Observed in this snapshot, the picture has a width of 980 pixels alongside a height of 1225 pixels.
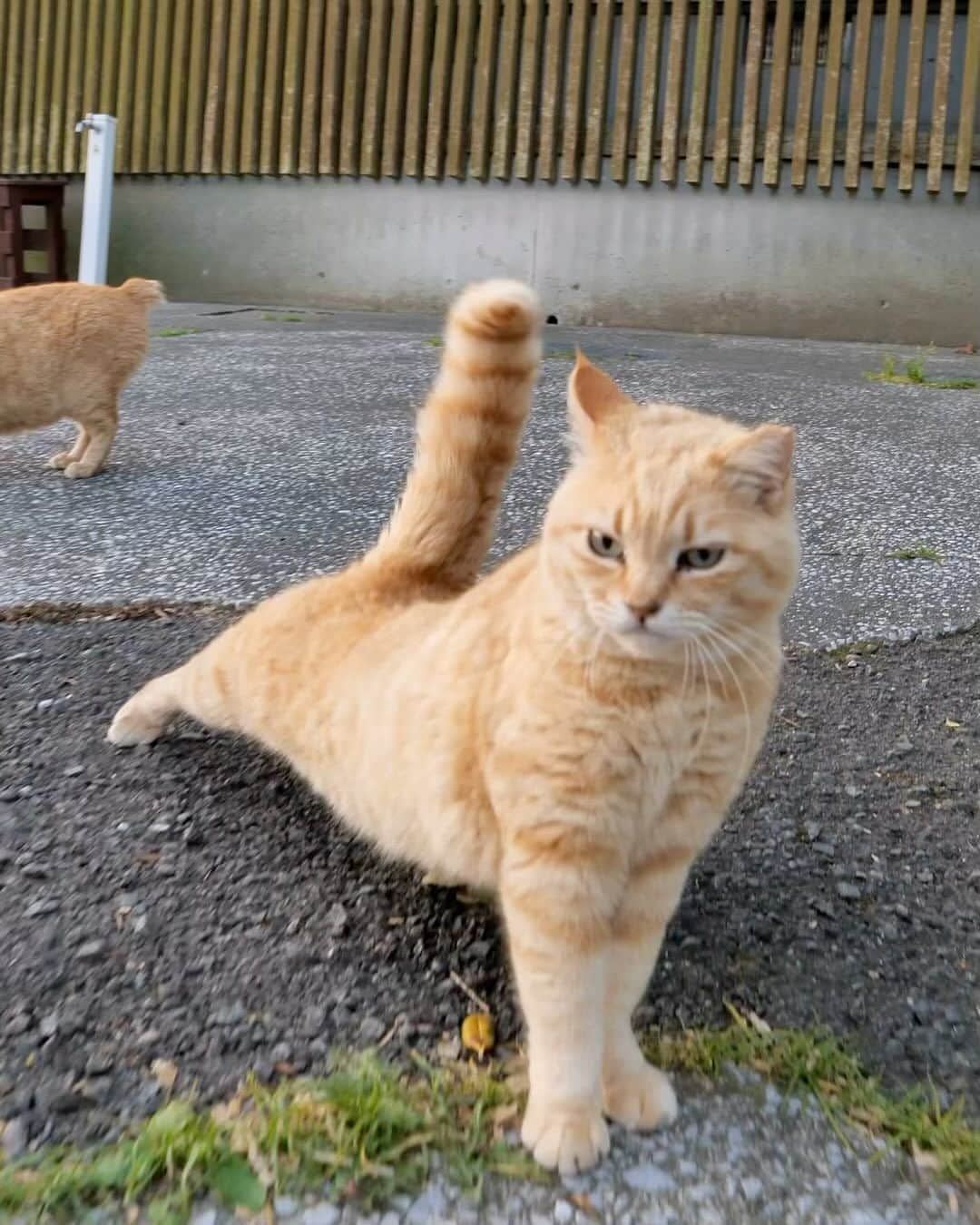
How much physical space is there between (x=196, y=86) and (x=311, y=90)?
0.97 metres

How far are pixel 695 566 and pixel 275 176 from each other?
316 inches

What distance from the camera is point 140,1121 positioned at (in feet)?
4.93

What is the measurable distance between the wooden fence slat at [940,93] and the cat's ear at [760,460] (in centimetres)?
636

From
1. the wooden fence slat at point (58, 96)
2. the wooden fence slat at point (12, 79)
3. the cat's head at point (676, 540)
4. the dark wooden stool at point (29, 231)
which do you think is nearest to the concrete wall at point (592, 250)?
the wooden fence slat at point (58, 96)

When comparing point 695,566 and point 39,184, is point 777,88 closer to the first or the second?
point 39,184

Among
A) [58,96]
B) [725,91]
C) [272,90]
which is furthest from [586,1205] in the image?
[58,96]

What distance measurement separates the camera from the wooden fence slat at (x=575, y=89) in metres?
7.62

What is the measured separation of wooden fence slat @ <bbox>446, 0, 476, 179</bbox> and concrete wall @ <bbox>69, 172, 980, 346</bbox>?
0.20 m

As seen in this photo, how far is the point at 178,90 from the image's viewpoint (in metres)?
8.78

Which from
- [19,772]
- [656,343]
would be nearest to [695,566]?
[19,772]

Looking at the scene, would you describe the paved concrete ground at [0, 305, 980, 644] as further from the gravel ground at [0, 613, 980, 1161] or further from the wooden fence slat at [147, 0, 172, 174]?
the wooden fence slat at [147, 0, 172, 174]

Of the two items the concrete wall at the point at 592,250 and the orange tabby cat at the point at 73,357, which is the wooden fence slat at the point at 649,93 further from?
the orange tabby cat at the point at 73,357

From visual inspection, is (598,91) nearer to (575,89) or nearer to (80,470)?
(575,89)

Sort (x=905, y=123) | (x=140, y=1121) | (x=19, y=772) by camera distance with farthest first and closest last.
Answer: (x=905, y=123) < (x=19, y=772) < (x=140, y=1121)
